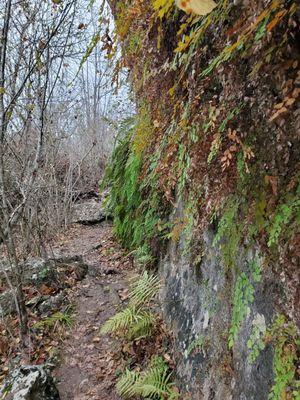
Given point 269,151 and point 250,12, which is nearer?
point 250,12

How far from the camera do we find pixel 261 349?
152 cm

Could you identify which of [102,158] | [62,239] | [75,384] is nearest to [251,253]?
[75,384]

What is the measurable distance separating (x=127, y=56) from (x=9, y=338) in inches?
145

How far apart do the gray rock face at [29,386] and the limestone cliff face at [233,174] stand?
4.23 ft

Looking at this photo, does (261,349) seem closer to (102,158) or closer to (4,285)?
(4,285)

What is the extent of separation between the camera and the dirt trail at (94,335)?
3.32 metres

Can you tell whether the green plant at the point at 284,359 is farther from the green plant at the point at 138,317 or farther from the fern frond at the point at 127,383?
the green plant at the point at 138,317

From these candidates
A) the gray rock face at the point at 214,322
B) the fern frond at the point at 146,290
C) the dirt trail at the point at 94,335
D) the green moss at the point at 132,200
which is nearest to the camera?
the gray rock face at the point at 214,322

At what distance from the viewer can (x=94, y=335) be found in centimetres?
408

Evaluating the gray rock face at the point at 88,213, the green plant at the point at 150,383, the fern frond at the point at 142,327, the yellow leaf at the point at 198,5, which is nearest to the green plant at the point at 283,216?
the yellow leaf at the point at 198,5

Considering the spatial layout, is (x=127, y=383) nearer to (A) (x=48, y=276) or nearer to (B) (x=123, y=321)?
(B) (x=123, y=321)

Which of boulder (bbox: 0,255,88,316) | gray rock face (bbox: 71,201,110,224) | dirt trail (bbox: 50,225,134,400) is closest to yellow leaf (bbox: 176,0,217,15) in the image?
dirt trail (bbox: 50,225,134,400)

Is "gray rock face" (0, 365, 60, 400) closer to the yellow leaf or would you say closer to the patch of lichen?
the patch of lichen

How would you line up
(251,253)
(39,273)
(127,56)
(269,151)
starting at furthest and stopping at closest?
1. (39,273)
2. (127,56)
3. (251,253)
4. (269,151)
